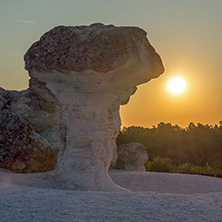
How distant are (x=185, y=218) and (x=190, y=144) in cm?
2235

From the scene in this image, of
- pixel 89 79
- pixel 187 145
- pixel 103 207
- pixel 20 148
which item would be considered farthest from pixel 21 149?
pixel 187 145

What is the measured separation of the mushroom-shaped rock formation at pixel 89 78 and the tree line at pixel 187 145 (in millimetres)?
14061

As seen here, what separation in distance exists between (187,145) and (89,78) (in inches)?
746

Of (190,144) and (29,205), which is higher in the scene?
(190,144)

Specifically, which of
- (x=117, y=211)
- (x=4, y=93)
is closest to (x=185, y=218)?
(x=117, y=211)

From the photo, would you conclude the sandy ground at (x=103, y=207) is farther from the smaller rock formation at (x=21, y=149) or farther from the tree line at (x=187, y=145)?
the tree line at (x=187, y=145)

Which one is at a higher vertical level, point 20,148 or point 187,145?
point 187,145

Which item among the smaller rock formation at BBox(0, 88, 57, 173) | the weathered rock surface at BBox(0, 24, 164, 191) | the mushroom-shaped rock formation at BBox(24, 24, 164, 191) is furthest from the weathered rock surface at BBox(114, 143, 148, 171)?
the mushroom-shaped rock formation at BBox(24, 24, 164, 191)

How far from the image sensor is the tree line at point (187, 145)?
947 inches

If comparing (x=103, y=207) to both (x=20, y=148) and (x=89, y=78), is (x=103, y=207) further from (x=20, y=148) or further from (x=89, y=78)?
(x=20, y=148)

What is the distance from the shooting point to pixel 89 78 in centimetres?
837

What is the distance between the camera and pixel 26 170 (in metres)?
11.2

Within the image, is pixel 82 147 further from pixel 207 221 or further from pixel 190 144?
pixel 190 144

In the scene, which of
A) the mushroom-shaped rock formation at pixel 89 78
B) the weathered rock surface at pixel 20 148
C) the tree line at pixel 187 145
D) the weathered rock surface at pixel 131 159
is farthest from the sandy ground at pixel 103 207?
the tree line at pixel 187 145
